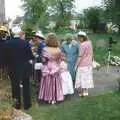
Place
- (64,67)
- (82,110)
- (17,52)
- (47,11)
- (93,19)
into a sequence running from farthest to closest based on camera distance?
(47,11) → (93,19) → (64,67) → (82,110) → (17,52)

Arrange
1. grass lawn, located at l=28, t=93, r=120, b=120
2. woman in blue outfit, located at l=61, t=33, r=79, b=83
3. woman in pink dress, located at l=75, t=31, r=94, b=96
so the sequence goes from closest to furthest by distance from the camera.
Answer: grass lawn, located at l=28, t=93, r=120, b=120
woman in pink dress, located at l=75, t=31, r=94, b=96
woman in blue outfit, located at l=61, t=33, r=79, b=83

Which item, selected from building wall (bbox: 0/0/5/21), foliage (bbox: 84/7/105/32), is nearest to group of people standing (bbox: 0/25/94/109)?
building wall (bbox: 0/0/5/21)

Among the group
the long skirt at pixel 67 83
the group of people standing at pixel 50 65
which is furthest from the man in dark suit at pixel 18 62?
the long skirt at pixel 67 83

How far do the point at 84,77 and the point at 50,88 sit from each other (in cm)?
123

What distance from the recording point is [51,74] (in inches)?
402

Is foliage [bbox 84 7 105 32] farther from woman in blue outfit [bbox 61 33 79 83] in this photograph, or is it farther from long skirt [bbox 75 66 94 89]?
woman in blue outfit [bbox 61 33 79 83]

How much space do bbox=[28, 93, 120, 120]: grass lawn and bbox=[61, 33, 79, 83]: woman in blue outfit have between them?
2.93 feet

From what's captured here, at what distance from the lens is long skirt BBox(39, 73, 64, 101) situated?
10.3 meters

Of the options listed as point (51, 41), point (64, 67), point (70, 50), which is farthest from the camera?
point (70, 50)

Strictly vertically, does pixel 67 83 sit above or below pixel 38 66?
below

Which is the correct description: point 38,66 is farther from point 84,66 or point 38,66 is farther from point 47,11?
point 47,11

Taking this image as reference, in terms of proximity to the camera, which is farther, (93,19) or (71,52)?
(93,19)

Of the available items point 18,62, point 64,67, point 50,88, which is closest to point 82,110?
point 50,88

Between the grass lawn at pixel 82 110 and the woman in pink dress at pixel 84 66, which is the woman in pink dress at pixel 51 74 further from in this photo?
the woman in pink dress at pixel 84 66
